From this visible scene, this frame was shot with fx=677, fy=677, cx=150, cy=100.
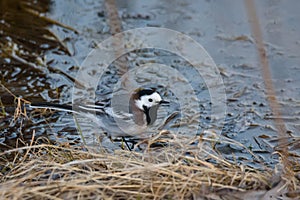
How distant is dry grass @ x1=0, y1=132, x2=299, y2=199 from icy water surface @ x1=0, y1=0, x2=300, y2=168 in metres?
0.92

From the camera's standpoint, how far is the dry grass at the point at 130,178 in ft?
14.2

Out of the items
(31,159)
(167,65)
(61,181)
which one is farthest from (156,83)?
(61,181)

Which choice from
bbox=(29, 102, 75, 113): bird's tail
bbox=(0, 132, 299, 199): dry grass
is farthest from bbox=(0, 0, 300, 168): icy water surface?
bbox=(0, 132, 299, 199): dry grass

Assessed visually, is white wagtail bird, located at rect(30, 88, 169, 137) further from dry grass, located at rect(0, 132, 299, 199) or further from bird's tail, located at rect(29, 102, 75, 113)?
dry grass, located at rect(0, 132, 299, 199)

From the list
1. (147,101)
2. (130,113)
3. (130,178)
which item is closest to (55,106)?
(130,113)

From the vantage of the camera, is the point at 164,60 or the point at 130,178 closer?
the point at 130,178

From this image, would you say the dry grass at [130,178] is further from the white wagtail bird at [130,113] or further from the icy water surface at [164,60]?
the white wagtail bird at [130,113]

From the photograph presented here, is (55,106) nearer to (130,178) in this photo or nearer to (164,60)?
(130,178)

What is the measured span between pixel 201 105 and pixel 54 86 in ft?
5.38

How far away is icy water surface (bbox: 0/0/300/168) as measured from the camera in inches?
248

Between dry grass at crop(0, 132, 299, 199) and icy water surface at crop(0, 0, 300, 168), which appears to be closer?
dry grass at crop(0, 132, 299, 199)

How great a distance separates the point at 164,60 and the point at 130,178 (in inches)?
143

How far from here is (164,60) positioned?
25.9 feet

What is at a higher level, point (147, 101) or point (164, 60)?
point (164, 60)
